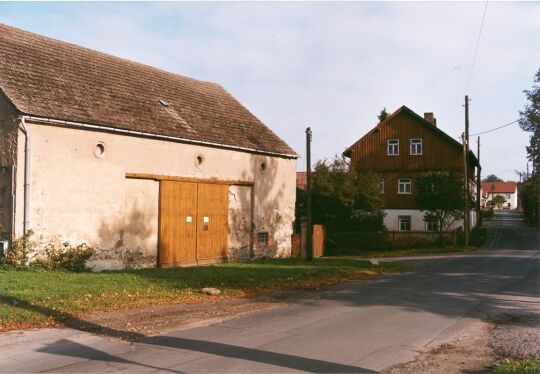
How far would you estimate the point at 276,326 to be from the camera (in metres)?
9.19

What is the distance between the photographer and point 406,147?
4453cm

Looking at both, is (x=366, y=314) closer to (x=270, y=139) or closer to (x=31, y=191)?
(x=31, y=191)

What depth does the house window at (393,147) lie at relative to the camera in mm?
44906

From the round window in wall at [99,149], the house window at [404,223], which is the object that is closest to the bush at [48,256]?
the round window in wall at [99,149]

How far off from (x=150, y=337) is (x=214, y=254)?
1299 cm

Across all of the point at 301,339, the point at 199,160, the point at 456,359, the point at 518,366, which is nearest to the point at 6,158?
the point at 199,160

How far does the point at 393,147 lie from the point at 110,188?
1251 inches

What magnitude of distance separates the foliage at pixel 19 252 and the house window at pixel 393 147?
34.4 metres

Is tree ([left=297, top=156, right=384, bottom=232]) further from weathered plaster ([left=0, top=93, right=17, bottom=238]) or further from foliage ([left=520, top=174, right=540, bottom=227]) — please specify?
foliage ([left=520, top=174, right=540, bottom=227])

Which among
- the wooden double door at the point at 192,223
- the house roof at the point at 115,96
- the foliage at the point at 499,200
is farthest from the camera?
the foliage at the point at 499,200

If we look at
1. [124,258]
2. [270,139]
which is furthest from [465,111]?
[124,258]

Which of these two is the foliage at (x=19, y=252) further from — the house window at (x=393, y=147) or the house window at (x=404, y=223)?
the house window at (x=393, y=147)

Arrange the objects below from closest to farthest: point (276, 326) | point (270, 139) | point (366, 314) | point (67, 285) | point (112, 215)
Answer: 1. point (276, 326)
2. point (366, 314)
3. point (67, 285)
4. point (112, 215)
5. point (270, 139)

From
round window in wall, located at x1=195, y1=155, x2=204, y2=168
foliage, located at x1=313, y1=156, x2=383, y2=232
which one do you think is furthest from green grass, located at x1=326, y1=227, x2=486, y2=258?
round window in wall, located at x1=195, y1=155, x2=204, y2=168
